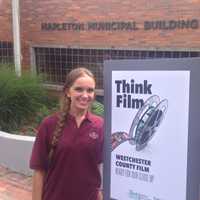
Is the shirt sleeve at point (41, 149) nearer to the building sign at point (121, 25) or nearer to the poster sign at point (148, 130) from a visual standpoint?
the poster sign at point (148, 130)

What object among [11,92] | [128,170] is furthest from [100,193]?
[11,92]

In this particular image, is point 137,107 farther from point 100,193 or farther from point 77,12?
point 77,12

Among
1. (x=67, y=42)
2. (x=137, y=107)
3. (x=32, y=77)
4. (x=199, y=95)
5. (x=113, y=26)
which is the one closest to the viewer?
(x=199, y=95)

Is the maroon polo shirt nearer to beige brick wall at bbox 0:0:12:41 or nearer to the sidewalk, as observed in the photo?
the sidewalk

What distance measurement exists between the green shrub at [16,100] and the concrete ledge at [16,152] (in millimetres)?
976

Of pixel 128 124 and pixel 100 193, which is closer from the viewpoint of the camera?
pixel 128 124

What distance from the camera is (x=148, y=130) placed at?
2.52 m

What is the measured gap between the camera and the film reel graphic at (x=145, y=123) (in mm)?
2445

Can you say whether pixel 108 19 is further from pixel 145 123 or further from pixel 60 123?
pixel 145 123

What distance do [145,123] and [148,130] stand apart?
41 mm

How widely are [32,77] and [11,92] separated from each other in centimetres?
76

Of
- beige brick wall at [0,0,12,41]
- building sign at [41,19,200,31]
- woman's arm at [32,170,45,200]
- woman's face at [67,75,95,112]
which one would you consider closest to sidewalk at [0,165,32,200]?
woman's arm at [32,170,45,200]

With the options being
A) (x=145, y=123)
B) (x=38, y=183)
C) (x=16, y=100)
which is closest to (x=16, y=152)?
(x=16, y=100)

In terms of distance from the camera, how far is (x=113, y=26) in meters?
9.31
